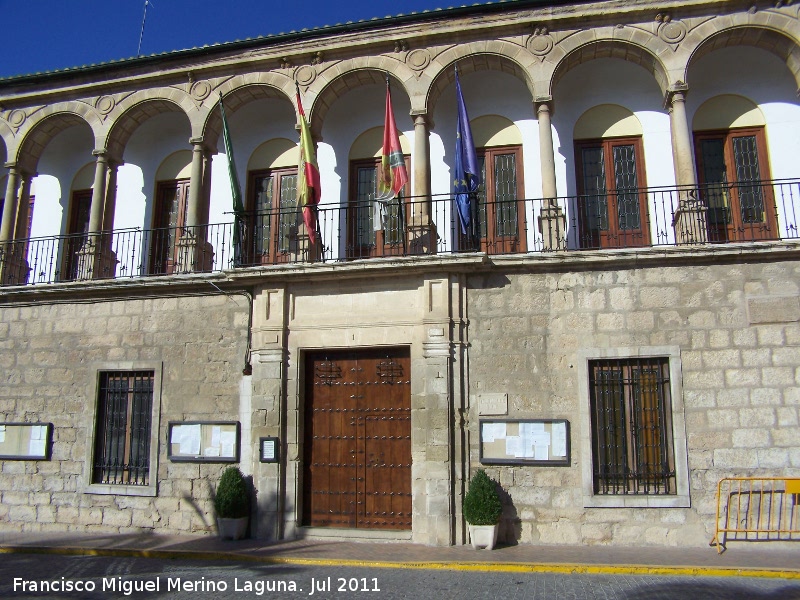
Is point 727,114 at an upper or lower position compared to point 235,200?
upper

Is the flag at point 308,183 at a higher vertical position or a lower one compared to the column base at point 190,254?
higher

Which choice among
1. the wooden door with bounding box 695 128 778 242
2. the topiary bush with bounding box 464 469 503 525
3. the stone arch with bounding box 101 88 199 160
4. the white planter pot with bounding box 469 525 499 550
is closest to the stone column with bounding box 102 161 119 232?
the stone arch with bounding box 101 88 199 160

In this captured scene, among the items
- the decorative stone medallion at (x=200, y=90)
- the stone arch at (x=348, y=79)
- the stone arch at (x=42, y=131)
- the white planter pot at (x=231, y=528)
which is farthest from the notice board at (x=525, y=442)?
the stone arch at (x=42, y=131)

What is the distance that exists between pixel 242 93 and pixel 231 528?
736 cm

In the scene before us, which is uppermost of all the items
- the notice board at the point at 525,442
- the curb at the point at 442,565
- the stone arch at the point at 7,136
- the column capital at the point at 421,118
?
the stone arch at the point at 7,136

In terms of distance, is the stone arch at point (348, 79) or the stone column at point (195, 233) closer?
the stone arch at point (348, 79)

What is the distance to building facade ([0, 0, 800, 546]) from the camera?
9164mm

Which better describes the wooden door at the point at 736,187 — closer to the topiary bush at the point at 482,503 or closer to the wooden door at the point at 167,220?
the topiary bush at the point at 482,503

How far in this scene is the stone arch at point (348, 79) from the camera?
36.5 ft

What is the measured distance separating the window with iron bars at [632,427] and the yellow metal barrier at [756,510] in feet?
2.21

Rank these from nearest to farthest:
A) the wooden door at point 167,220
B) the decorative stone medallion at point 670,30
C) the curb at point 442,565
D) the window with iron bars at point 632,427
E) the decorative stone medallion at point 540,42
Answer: the curb at point 442,565
the window with iron bars at point 632,427
the decorative stone medallion at point 670,30
the decorative stone medallion at point 540,42
the wooden door at point 167,220

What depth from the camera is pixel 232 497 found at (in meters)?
9.65

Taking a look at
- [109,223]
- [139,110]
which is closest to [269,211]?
[109,223]

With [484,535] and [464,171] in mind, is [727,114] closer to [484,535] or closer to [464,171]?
[464,171]
